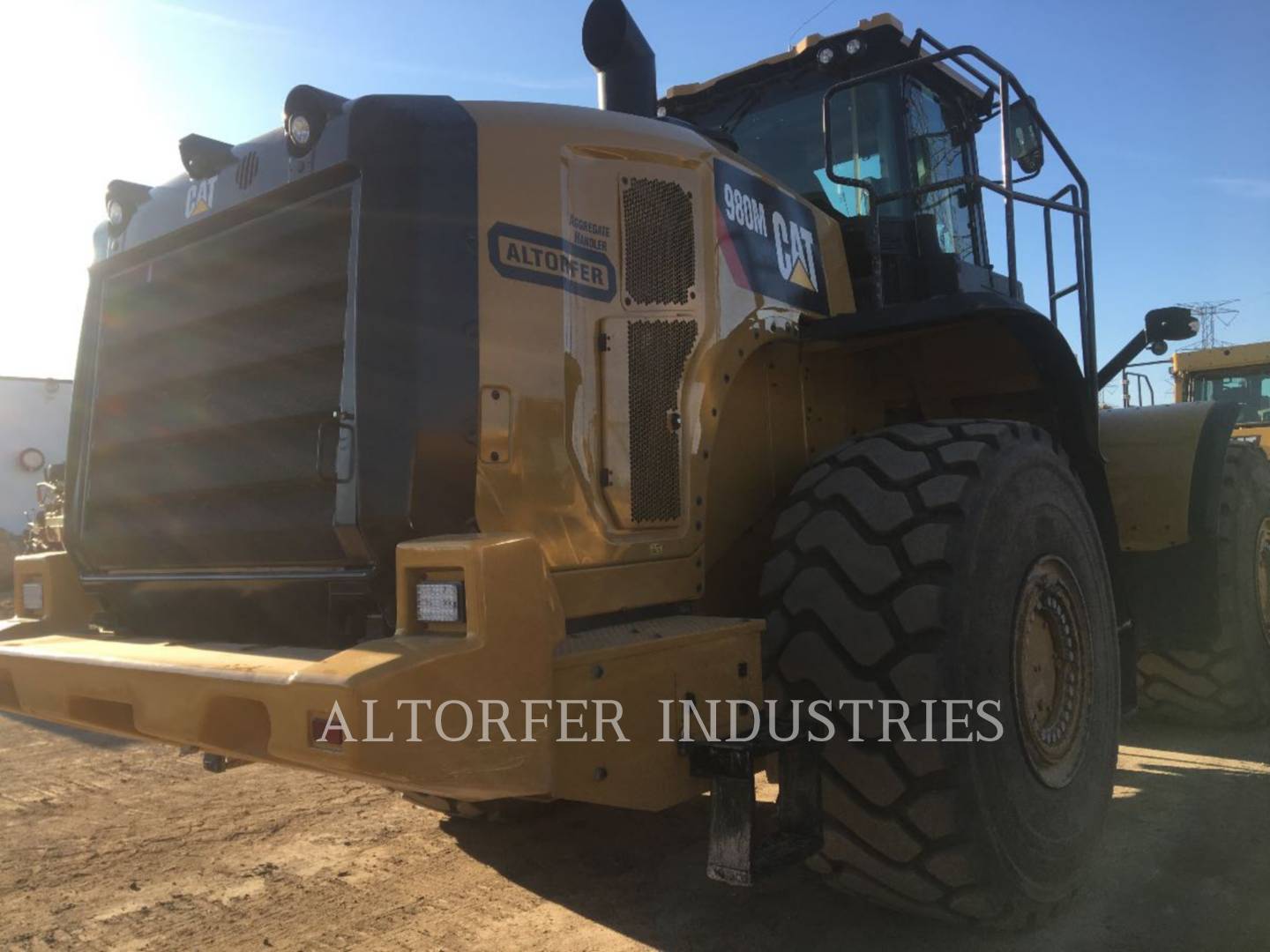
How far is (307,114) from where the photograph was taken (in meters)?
2.60

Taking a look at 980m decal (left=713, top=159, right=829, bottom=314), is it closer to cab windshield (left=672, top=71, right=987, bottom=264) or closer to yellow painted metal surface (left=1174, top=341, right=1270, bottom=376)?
cab windshield (left=672, top=71, right=987, bottom=264)

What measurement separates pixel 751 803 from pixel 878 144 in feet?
9.58

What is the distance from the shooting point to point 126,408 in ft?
10.9

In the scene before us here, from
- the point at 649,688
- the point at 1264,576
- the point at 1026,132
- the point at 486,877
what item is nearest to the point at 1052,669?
the point at 649,688

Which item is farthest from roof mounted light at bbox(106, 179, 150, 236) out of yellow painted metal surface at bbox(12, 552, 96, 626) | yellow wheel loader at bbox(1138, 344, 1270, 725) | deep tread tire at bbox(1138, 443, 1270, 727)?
deep tread tire at bbox(1138, 443, 1270, 727)

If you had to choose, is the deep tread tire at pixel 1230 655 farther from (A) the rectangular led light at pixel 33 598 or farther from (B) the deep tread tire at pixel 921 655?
(A) the rectangular led light at pixel 33 598

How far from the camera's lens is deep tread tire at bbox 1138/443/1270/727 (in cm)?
479

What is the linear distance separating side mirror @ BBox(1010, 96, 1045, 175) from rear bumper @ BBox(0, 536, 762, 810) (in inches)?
96.5

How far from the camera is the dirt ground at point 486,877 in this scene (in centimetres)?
297

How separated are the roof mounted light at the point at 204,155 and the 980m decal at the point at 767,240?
144 cm

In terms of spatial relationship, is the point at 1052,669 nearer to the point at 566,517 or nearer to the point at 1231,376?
the point at 566,517

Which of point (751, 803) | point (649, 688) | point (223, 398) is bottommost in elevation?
point (751, 803)

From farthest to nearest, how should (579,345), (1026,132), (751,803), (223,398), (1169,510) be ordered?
(1169,510) → (1026,132) → (223,398) → (579,345) → (751,803)

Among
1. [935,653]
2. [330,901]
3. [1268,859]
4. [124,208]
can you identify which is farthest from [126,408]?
[1268,859]
